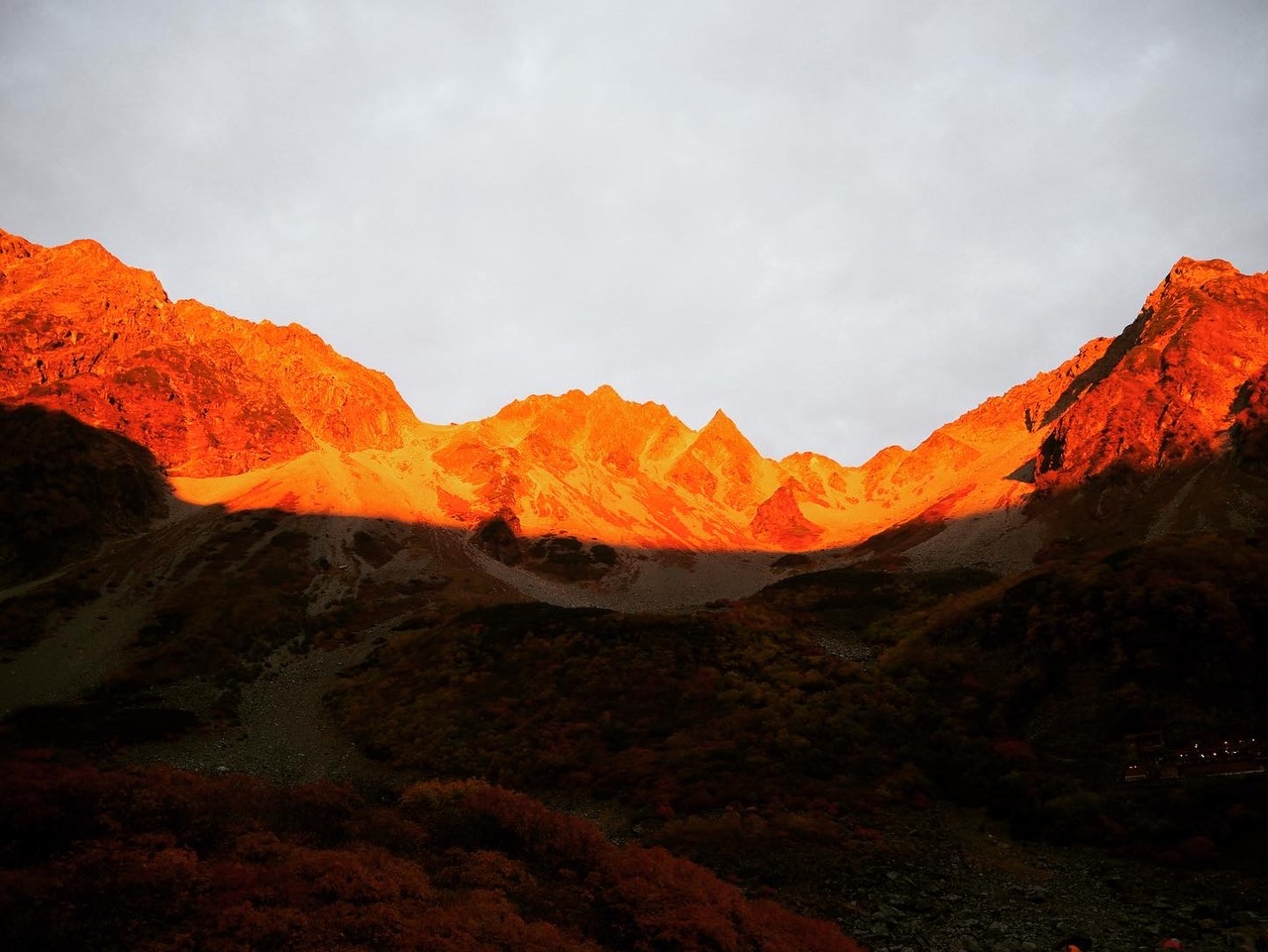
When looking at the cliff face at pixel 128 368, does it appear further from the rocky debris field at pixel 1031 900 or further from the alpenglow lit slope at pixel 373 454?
the rocky debris field at pixel 1031 900

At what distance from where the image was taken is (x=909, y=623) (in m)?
64.8

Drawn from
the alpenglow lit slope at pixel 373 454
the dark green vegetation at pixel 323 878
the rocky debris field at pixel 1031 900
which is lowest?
the rocky debris field at pixel 1031 900

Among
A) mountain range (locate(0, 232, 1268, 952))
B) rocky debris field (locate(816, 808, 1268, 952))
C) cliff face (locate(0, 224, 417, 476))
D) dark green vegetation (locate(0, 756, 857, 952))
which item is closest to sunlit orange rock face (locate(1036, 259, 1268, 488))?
mountain range (locate(0, 232, 1268, 952))

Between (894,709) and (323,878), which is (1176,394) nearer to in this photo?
(894,709)

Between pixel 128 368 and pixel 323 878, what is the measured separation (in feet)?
577

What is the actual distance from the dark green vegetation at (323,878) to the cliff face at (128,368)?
148m

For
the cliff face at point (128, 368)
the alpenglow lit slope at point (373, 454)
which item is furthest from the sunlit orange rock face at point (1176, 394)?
the cliff face at point (128, 368)

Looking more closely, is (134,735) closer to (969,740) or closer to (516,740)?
(516,740)

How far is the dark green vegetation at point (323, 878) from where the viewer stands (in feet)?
41.4

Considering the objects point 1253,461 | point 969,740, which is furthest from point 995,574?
point 969,740

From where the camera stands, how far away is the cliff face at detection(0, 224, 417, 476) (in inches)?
5487

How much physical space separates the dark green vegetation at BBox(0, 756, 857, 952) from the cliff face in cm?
14777

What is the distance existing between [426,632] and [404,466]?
410 feet

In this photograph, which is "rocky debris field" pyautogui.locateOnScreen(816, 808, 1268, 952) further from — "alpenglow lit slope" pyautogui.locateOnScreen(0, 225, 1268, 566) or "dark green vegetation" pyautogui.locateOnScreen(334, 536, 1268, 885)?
"alpenglow lit slope" pyautogui.locateOnScreen(0, 225, 1268, 566)
